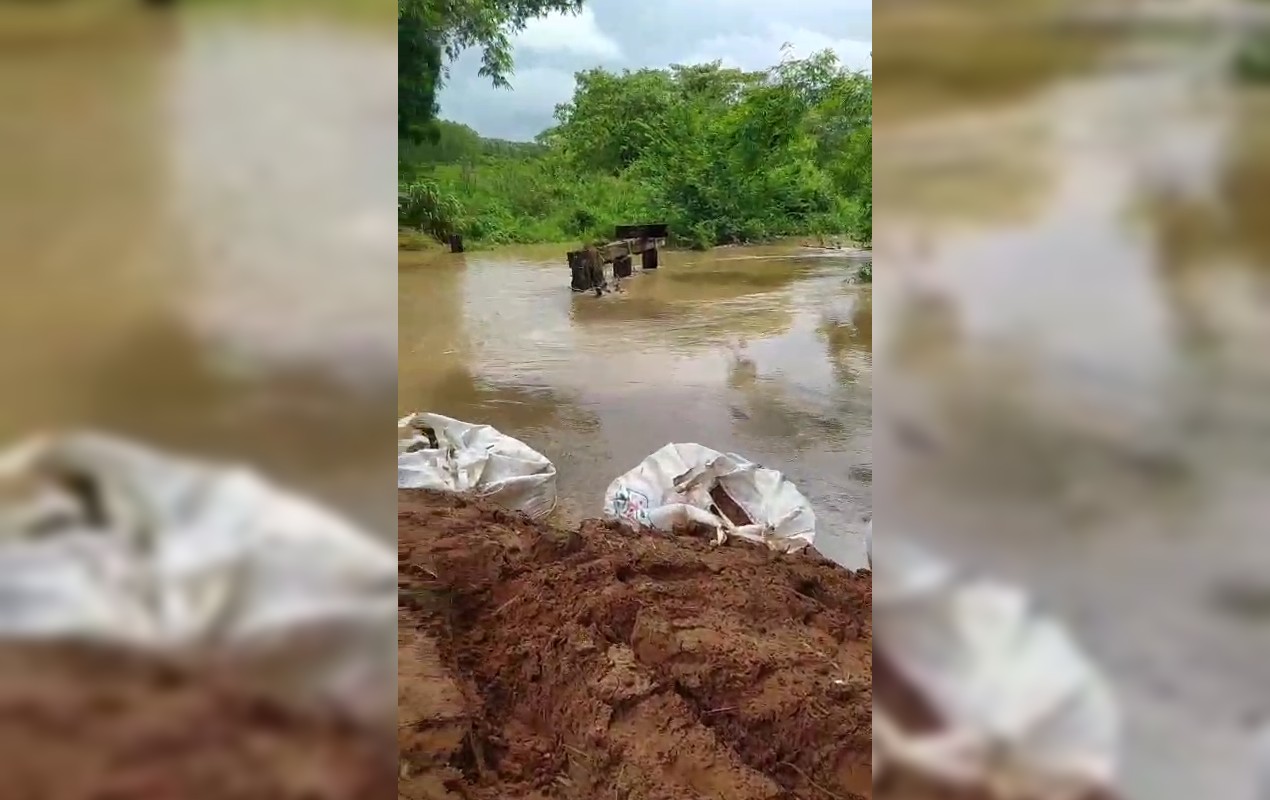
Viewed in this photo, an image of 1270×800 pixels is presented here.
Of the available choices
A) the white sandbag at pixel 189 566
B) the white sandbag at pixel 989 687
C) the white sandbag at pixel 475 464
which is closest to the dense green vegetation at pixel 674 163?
the white sandbag at pixel 475 464

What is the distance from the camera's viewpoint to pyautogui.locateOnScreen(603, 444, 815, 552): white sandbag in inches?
71.7

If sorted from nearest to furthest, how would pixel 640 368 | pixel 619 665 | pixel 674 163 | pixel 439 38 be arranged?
pixel 619 665
pixel 439 38
pixel 640 368
pixel 674 163

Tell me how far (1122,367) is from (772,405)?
95 cm

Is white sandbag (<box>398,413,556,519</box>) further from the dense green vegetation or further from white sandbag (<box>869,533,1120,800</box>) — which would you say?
white sandbag (<box>869,533,1120,800</box>)

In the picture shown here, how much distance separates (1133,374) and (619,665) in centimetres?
92

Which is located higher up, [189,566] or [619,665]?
[189,566]

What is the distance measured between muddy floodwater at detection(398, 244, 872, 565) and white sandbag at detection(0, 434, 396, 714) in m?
0.79

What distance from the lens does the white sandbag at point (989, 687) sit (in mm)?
1036

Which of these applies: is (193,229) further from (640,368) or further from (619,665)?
(640,368)

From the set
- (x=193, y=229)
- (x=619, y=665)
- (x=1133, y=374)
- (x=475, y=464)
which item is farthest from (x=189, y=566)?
(x=1133, y=374)

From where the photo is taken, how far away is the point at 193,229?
105 cm

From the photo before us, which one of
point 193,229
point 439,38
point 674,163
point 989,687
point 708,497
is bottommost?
point 989,687

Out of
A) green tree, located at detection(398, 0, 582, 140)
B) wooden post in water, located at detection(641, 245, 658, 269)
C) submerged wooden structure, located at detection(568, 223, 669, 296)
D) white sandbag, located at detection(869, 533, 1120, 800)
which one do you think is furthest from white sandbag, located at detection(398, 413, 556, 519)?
white sandbag, located at detection(869, 533, 1120, 800)

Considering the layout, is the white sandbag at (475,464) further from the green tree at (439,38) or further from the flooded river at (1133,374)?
the flooded river at (1133,374)
